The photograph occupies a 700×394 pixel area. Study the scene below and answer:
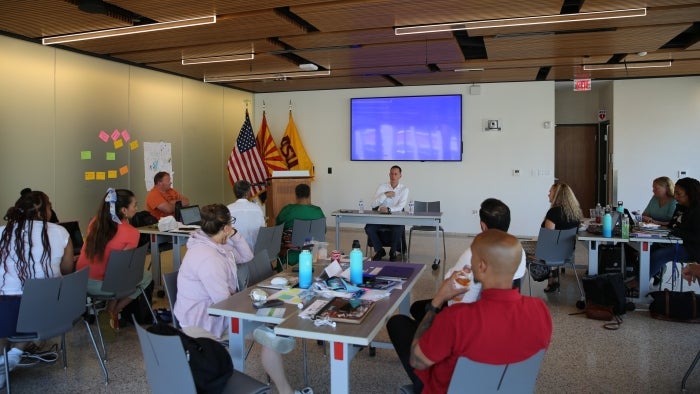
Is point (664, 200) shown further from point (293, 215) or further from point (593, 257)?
point (293, 215)

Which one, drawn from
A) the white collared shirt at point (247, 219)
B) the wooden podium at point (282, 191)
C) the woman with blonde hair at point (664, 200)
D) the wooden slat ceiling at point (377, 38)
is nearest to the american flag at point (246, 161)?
the wooden podium at point (282, 191)

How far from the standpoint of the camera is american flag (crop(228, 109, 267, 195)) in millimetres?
9281

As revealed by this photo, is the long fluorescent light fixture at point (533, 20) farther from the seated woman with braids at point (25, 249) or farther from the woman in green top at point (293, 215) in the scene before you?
the seated woman with braids at point (25, 249)

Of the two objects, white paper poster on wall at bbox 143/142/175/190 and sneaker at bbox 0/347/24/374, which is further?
white paper poster on wall at bbox 143/142/175/190

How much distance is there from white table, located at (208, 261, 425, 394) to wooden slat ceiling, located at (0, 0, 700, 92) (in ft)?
9.83

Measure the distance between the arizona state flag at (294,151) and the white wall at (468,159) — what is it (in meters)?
0.19

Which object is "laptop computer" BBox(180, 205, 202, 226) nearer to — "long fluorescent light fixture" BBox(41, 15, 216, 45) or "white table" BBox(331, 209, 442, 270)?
"long fluorescent light fixture" BBox(41, 15, 216, 45)

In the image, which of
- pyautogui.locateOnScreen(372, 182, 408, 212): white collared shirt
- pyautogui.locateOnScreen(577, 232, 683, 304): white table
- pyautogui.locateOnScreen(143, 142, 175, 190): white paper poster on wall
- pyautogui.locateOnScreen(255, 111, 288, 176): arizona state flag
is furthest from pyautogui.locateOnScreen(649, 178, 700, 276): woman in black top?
pyautogui.locateOnScreen(143, 142, 175, 190): white paper poster on wall

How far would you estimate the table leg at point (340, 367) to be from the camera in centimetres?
220

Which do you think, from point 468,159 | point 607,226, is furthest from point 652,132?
point 607,226

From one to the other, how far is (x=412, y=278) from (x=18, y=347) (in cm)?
275

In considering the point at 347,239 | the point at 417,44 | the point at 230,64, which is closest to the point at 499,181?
the point at 347,239

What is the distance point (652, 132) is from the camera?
8.91m

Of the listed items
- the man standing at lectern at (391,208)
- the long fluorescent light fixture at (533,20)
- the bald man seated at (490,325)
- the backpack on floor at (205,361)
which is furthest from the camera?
the man standing at lectern at (391,208)
